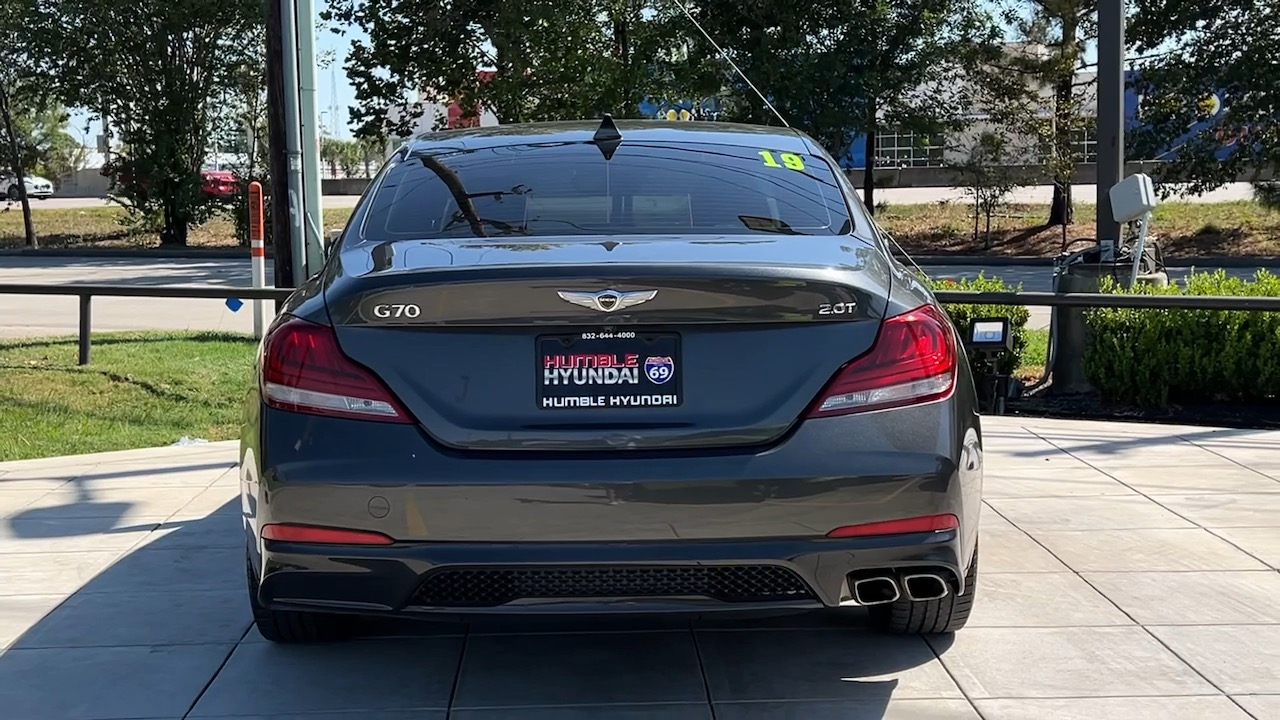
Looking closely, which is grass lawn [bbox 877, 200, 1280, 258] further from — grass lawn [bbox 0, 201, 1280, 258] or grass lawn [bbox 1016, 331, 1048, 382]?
grass lawn [bbox 1016, 331, 1048, 382]

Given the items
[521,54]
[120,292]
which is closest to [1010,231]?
[521,54]

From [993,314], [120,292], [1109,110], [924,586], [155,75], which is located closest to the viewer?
[924,586]

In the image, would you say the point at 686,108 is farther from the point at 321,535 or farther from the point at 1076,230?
the point at 321,535

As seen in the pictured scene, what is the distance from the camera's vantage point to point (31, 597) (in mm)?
4727

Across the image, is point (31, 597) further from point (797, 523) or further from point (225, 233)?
point (225, 233)

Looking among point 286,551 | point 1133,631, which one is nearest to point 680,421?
point 286,551

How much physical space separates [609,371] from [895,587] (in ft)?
3.00

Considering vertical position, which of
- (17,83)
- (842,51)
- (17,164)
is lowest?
(17,164)

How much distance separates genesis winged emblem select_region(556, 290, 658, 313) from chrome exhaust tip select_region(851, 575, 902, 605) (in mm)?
888

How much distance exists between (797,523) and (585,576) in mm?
540

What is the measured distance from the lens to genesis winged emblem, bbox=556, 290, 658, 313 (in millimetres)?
3256

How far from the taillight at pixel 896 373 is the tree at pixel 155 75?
25.4 metres

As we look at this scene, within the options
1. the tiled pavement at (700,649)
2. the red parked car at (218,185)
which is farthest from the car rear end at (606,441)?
the red parked car at (218,185)

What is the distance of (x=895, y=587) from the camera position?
133 inches
